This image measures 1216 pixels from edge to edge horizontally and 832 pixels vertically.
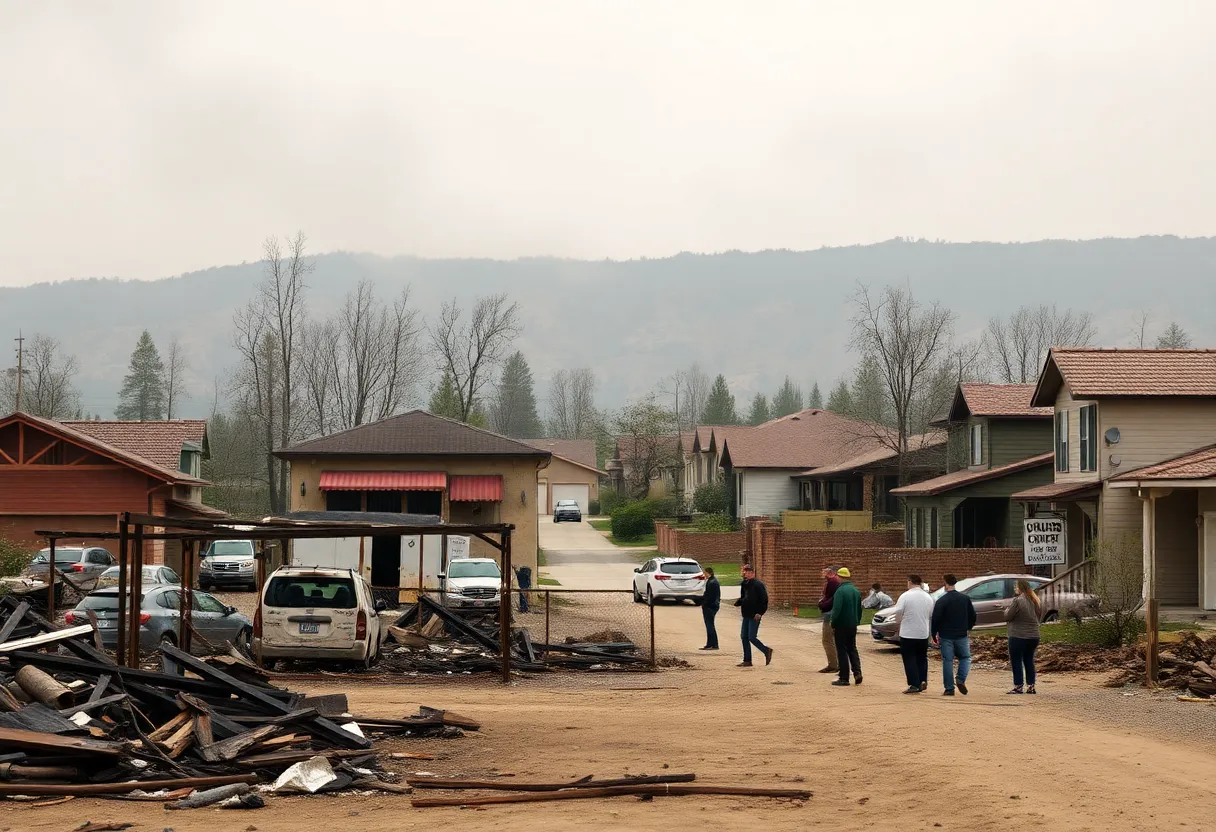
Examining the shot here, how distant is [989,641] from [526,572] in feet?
52.1

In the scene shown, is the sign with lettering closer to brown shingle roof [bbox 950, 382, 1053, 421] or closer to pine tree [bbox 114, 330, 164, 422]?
brown shingle roof [bbox 950, 382, 1053, 421]

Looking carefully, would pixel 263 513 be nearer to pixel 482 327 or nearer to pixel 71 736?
pixel 482 327

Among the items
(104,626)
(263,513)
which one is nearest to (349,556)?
(104,626)

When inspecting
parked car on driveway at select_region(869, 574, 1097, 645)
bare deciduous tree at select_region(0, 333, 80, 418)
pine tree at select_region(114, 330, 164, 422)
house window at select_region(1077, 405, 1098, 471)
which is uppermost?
pine tree at select_region(114, 330, 164, 422)

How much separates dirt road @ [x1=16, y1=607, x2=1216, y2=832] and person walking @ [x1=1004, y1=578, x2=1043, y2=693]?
18.4 inches

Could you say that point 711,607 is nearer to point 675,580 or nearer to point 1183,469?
point 1183,469

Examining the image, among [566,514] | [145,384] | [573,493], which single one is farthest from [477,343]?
[145,384]

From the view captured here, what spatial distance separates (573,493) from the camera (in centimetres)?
10456

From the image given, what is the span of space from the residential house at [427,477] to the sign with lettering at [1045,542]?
16134mm

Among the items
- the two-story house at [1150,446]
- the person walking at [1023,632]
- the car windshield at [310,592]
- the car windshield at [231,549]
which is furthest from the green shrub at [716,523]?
the person walking at [1023,632]

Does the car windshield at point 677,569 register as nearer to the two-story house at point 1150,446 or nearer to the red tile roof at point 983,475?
the red tile roof at point 983,475

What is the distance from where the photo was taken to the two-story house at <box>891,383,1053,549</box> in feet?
138

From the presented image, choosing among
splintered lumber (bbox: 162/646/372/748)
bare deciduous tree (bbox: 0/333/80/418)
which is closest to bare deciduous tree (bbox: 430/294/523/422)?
bare deciduous tree (bbox: 0/333/80/418)

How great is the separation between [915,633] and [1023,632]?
4.88 feet
